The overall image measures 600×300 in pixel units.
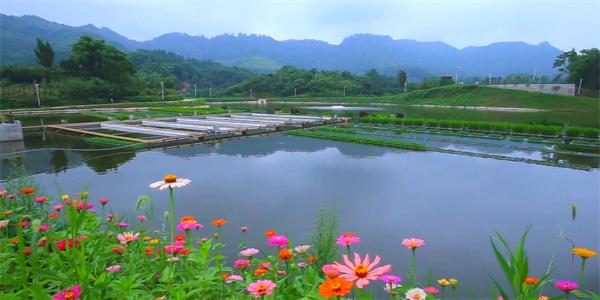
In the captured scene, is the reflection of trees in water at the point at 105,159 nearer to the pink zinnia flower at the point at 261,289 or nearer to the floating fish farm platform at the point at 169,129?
the floating fish farm platform at the point at 169,129

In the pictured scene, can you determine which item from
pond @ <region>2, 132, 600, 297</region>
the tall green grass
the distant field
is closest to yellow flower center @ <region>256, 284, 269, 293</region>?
pond @ <region>2, 132, 600, 297</region>

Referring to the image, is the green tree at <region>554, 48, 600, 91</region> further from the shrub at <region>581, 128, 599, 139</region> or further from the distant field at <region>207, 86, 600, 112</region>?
the shrub at <region>581, 128, 599, 139</region>

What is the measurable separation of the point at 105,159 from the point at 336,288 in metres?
11.0

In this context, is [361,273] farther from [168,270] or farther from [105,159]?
[105,159]

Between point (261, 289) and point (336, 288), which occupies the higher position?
point (336, 288)

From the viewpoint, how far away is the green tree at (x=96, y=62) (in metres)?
37.5

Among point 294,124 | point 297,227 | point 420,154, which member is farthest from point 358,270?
point 294,124

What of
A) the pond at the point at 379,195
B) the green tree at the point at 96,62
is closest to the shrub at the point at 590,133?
the pond at the point at 379,195

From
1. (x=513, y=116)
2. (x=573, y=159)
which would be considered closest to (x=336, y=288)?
(x=573, y=159)

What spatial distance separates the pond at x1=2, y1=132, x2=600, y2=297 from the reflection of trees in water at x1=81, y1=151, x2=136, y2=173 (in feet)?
0.10

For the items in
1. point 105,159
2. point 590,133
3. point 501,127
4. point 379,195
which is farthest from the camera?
point 501,127

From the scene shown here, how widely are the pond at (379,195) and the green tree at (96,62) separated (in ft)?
93.4

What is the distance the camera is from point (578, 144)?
43.6ft

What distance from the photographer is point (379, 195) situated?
25.1 feet
